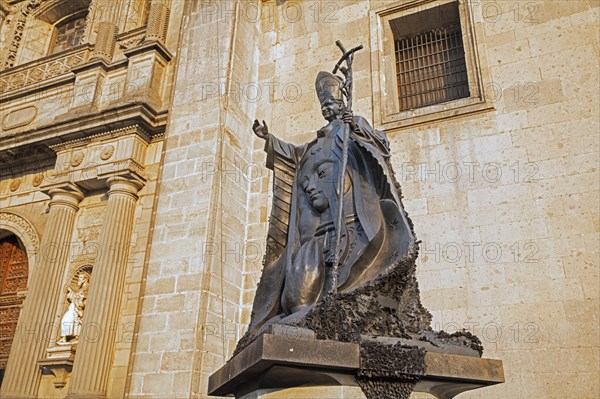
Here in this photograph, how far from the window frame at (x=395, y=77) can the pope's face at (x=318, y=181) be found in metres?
4.75

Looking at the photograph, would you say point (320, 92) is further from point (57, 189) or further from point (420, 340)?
point (57, 189)

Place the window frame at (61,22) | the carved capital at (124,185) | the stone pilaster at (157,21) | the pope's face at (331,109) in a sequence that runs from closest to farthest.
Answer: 1. the pope's face at (331,109)
2. the carved capital at (124,185)
3. the stone pilaster at (157,21)
4. the window frame at (61,22)

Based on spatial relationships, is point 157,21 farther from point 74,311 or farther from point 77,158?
point 74,311

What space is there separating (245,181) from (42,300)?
160 inches

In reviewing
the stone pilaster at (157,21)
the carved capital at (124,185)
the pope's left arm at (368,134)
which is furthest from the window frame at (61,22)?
the pope's left arm at (368,134)

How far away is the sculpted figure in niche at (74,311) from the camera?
9.14m

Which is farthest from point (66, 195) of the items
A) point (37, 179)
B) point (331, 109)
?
point (331, 109)

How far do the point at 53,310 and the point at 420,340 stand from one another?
26.1 ft

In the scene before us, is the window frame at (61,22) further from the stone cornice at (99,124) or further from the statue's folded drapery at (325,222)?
the statue's folded drapery at (325,222)

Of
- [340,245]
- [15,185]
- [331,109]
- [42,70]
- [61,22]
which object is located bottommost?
[340,245]

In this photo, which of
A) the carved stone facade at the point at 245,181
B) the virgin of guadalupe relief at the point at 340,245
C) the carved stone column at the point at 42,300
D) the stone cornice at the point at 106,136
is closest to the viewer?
the virgin of guadalupe relief at the point at 340,245

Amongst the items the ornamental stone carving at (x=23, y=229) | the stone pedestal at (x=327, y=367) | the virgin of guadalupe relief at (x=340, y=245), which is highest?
the ornamental stone carving at (x=23, y=229)

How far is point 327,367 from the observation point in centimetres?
298

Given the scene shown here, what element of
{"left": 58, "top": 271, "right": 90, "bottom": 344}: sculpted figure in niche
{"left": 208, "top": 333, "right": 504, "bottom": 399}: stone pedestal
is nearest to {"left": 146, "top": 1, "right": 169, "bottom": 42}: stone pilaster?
{"left": 58, "top": 271, "right": 90, "bottom": 344}: sculpted figure in niche
